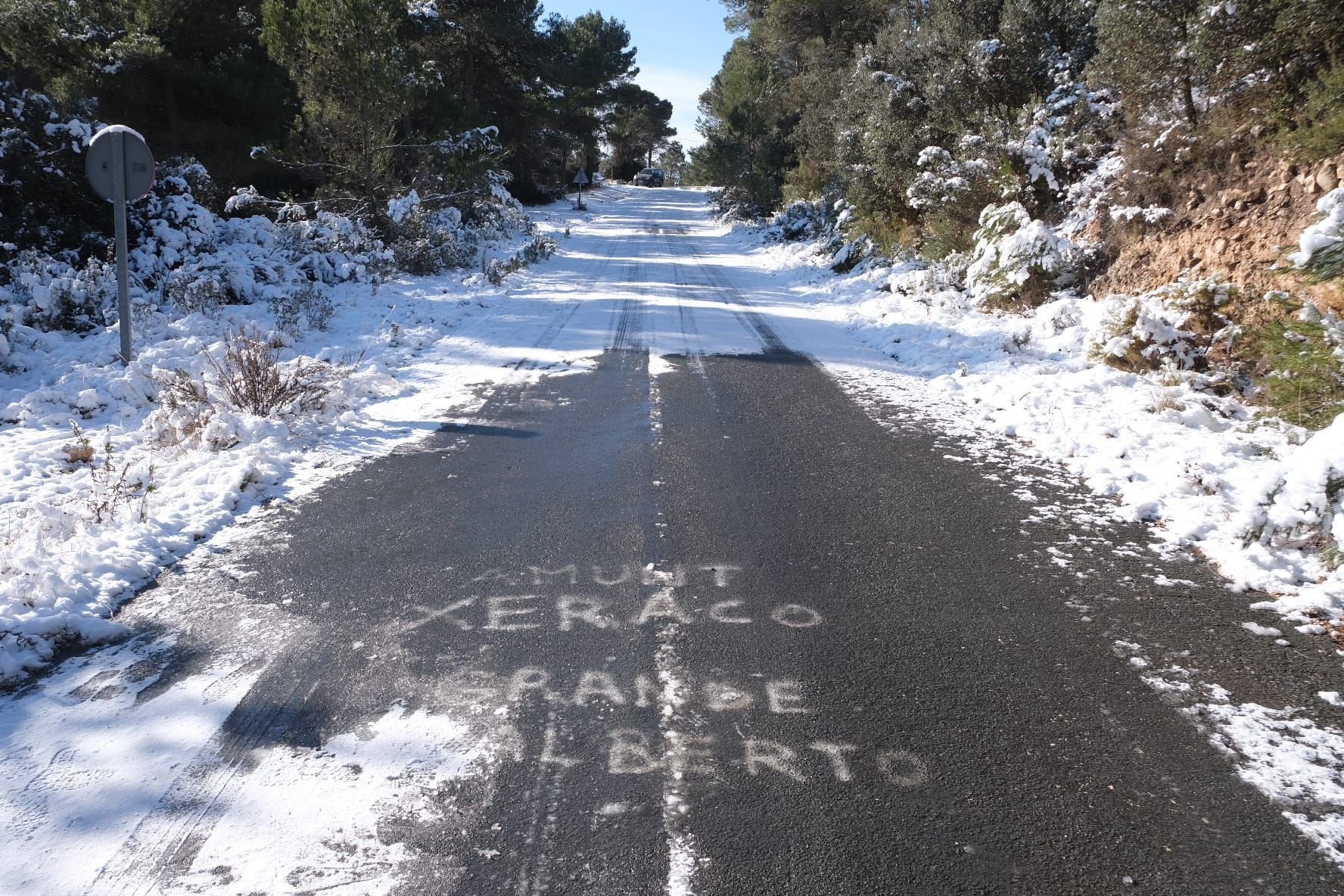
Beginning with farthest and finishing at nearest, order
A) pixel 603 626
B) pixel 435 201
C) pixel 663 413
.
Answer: pixel 435 201 < pixel 663 413 < pixel 603 626

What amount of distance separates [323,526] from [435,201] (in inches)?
571

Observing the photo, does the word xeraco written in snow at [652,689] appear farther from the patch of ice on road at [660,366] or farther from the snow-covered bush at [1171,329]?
the snow-covered bush at [1171,329]

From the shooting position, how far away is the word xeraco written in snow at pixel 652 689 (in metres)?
2.88

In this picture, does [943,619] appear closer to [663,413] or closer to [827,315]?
[663,413]

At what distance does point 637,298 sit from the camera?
13.9 meters

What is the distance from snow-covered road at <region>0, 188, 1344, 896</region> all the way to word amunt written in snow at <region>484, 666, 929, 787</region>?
13 millimetres

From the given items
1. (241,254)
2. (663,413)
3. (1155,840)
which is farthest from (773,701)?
(241,254)

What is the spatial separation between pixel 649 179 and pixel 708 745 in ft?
237

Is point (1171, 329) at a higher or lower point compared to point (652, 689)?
higher

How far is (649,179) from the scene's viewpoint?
233 ft

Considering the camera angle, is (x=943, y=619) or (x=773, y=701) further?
(x=943, y=619)

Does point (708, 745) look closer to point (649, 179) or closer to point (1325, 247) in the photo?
point (1325, 247)

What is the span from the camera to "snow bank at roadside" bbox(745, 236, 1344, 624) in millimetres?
4148

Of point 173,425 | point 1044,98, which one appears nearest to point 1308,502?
point 173,425
